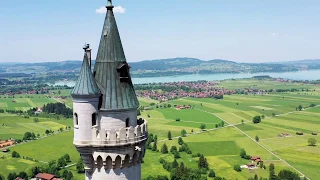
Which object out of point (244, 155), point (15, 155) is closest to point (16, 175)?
point (15, 155)

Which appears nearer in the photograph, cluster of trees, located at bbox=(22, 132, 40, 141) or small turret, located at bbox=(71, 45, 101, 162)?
small turret, located at bbox=(71, 45, 101, 162)

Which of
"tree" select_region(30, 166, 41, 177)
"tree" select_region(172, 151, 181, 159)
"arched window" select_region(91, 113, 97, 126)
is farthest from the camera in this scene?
"tree" select_region(172, 151, 181, 159)

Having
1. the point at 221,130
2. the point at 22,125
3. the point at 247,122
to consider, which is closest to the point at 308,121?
the point at 247,122

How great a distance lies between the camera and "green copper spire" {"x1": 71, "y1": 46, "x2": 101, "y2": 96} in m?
18.6

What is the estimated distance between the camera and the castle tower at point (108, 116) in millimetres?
18656

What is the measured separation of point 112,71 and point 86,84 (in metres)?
1.49

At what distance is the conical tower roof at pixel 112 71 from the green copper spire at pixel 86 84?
0.49 meters

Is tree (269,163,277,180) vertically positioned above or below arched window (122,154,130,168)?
below

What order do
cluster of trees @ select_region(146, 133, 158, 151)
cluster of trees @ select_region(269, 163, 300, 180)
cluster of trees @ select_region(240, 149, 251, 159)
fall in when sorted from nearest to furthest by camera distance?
cluster of trees @ select_region(269, 163, 300, 180)
cluster of trees @ select_region(240, 149, 251, 159)
cluster of trees @ select_region(146, 133, 158, 151)

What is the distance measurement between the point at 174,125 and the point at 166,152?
5153 cm

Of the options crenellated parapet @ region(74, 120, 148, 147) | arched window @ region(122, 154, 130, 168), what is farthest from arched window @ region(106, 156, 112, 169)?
crenellated parapet @ region(74, 120, 148, 147)

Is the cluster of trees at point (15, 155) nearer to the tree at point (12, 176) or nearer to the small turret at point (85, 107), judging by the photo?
the tree at point (12, 176)

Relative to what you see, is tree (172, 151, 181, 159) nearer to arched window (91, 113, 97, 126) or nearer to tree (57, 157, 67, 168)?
tree (57, 157, 67, 168)

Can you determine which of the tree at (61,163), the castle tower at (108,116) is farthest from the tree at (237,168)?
the castle tower at (108,116)
